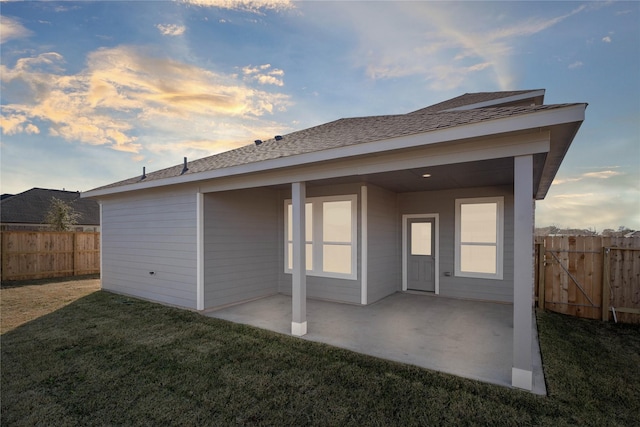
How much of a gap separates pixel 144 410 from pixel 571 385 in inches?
162

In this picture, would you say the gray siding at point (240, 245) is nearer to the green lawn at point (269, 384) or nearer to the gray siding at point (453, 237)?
the green lawn at point (269, 384)

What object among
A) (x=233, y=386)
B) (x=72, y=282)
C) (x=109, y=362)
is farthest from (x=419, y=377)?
(x=72, y=282)

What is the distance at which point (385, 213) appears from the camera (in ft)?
23.1

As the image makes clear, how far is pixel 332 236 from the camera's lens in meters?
6.66

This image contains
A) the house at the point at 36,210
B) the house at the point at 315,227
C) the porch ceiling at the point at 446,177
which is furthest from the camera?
the house at the point at 36,210

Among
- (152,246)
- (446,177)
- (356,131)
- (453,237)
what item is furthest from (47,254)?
(453,237)

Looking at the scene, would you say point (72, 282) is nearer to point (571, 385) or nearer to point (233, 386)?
point (233, 386)

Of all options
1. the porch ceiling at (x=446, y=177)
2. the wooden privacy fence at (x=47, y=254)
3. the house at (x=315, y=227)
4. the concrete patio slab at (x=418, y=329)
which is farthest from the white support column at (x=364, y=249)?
the wooden privacy fence at (x=47, y=254)

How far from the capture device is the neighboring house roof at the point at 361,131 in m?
3.44

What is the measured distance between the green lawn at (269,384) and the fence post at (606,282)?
0.88m

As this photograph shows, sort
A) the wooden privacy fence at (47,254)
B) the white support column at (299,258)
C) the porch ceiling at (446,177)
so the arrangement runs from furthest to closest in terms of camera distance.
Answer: the wooden privacy fence at (47,254), the white support column at (299,258), the porch ceiling at (446,177)

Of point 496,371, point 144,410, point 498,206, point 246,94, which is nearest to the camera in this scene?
point 144,410

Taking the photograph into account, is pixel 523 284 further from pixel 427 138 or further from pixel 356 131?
pixel 356 131

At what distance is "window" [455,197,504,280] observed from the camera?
6.42 metres
